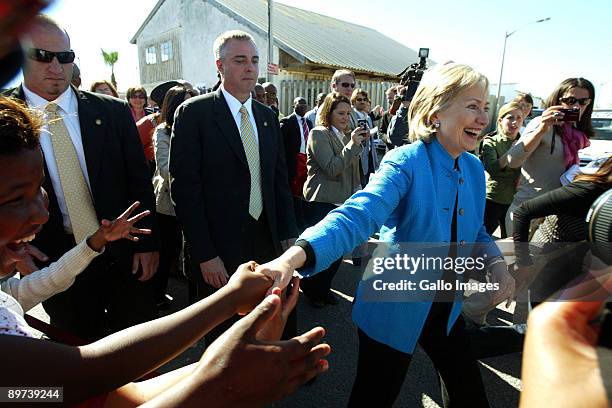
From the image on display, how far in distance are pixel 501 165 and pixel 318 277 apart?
6.61 ft

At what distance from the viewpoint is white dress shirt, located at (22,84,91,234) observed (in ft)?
6.84

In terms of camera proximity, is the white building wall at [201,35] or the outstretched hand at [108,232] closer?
the outstretched hand at [108,232]

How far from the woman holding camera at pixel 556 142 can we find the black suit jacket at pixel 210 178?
236 centimetres

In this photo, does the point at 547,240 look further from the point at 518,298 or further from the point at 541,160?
the point at 541,160

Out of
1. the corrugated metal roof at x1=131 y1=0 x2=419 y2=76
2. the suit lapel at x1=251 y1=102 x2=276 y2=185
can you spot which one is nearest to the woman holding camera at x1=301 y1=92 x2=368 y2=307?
the suit lapel at x1=251 y1=102 x2=276 y2=185

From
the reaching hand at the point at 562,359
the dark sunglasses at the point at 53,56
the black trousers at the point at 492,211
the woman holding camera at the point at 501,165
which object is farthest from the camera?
the black trousers at the point at 492,211

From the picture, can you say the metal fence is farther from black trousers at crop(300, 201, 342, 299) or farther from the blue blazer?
the blue blazer

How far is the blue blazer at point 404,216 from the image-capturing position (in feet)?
5.33

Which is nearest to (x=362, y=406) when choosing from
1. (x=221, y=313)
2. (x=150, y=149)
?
(x=221, y=313)

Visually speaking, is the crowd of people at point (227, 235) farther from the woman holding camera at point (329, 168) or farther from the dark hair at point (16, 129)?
the woman holding camera at point (329, 168)

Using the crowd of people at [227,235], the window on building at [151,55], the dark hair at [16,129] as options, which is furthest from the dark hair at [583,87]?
→ the window on building at [151,55]

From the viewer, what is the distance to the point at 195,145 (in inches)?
94.6

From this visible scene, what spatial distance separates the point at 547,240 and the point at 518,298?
989 millimetres

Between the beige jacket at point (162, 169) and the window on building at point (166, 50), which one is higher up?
the window on building at point (166, 50)
